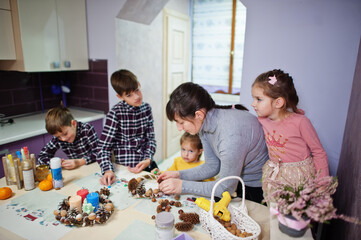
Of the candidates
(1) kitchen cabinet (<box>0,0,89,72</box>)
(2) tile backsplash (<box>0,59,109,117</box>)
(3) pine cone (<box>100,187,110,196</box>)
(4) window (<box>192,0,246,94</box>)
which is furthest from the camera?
(4) window (<box>192,0,246,94</box>)

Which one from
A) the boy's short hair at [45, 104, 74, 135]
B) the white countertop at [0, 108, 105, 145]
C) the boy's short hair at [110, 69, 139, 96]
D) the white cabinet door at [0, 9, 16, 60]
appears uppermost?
the white cabinet door at [0, 9, 16, 60]

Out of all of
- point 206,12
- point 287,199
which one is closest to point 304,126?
point 287,199

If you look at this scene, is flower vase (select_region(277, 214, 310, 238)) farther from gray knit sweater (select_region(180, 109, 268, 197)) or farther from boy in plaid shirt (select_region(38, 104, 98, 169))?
boy in plaid shirt (select_region(38, 104, 98, 169))

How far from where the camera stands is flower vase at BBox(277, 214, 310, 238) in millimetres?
855

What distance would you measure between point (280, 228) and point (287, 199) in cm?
14

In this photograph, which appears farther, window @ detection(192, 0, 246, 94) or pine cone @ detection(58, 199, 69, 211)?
window @ detection(192, 0, 246, 94)

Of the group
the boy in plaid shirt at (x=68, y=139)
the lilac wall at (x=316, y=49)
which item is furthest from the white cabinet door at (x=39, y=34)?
the lilac wall at (x=316, y=49)

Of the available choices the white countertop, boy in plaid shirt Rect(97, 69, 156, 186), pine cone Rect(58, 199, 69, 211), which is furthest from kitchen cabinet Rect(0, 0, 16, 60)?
pine cone Rect(58, 199, 69, 211)

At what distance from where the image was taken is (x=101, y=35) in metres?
2.59

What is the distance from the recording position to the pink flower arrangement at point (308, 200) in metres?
0.77

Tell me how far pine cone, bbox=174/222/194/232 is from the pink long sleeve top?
2.12ft

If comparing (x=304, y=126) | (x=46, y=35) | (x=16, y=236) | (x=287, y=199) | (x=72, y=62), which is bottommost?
(x=16, y=236)

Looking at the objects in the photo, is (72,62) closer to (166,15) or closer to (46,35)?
(46,35)

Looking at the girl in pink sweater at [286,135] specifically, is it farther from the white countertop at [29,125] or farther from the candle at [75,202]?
the white countertop at [29,125]
